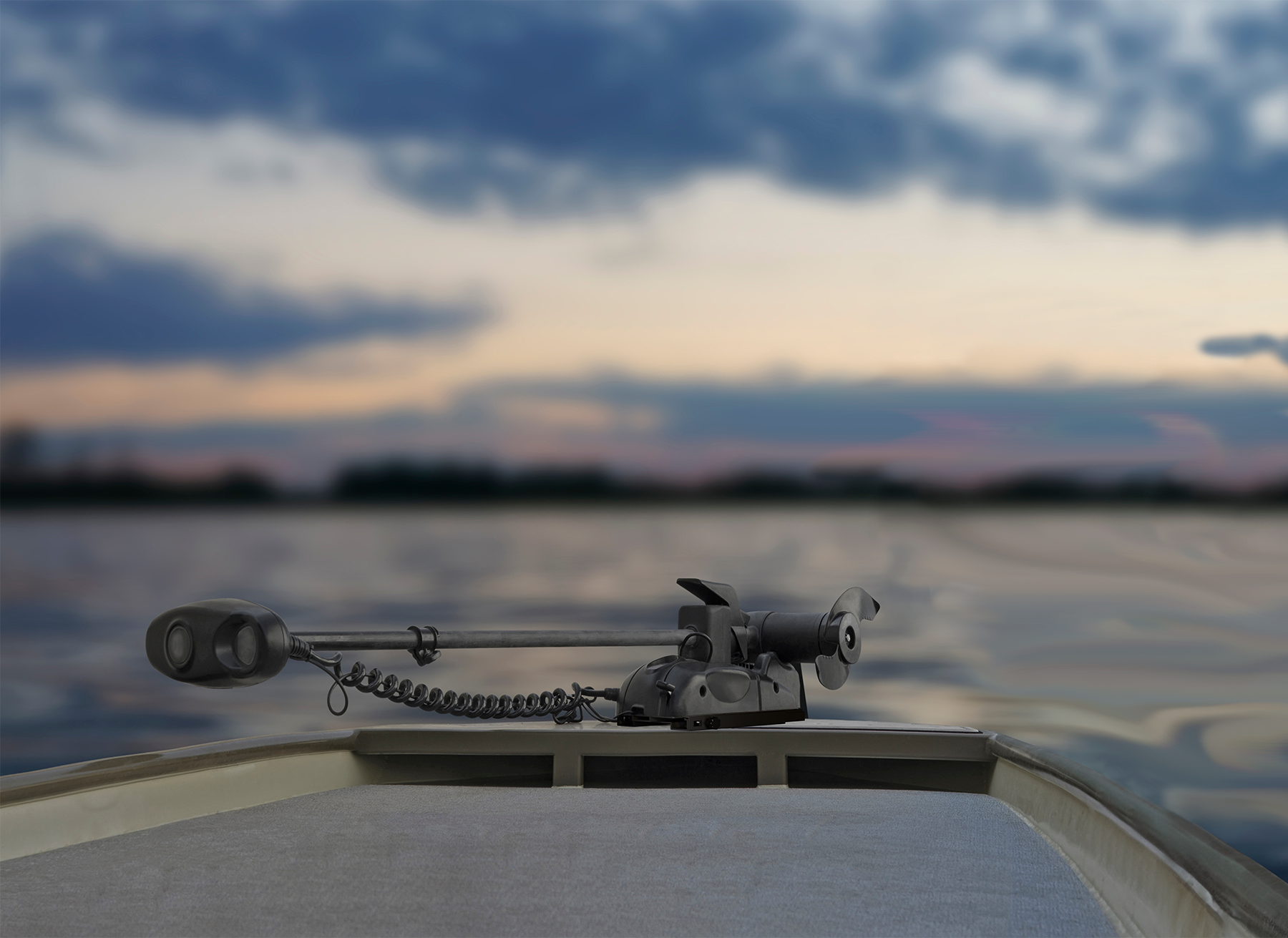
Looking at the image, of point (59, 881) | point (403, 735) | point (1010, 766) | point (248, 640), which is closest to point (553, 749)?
point (403, 735)

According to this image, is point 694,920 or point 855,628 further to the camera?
point 855,628

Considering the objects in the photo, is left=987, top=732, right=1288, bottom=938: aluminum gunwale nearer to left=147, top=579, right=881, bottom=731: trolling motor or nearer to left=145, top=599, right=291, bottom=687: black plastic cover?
left=147, top=579, right=881, bottom=731: trolling motor

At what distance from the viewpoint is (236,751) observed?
277 cm

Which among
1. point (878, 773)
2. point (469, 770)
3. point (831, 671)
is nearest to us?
point (831, 671)

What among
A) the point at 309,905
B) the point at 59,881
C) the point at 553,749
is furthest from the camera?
the point at 553,749

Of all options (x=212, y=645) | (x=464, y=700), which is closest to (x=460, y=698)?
(x=464, y=700)

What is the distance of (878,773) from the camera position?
3293 millimetres

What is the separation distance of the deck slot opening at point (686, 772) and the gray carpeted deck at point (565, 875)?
0.57m

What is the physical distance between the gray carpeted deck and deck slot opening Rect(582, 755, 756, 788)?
0.57 meters

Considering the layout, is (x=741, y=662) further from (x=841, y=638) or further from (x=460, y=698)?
(x=460, y=698)

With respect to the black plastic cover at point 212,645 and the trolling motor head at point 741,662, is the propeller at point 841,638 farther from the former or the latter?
the black plastic cover at point 212,645

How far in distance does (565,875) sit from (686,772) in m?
1.43

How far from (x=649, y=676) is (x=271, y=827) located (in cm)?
92

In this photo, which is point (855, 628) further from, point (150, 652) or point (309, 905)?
point (150, 652)
